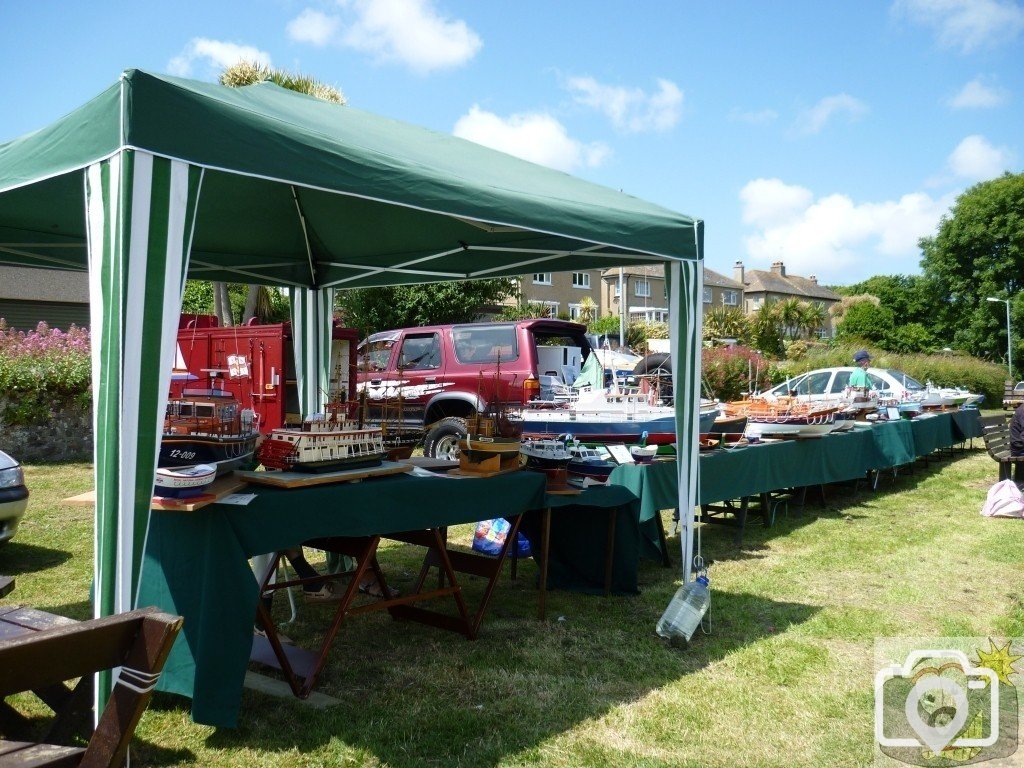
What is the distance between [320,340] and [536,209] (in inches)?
129

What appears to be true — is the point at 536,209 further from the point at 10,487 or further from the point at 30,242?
the point at 10,487

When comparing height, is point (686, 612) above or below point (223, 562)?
below

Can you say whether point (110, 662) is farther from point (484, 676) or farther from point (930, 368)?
point (930, 368)

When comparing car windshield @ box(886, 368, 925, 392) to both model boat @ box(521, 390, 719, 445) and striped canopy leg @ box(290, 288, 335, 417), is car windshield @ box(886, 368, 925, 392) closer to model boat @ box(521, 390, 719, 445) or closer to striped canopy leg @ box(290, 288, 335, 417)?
model boat @ box(521, 390, 719, 445)

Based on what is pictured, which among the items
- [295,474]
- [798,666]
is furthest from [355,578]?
[798,666]

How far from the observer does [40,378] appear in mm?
12453

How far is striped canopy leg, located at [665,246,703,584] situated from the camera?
17.6 feet

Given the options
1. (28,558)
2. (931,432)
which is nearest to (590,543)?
(28,558)

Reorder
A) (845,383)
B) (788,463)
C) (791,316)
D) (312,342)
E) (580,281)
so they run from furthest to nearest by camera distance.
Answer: (791,316) → (580,281) → (845,383) → (788,463) → (312,342)

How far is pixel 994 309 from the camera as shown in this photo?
3919 centimetres

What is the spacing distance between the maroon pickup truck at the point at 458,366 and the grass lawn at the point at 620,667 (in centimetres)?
355

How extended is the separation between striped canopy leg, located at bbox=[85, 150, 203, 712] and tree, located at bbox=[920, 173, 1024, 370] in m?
42.6

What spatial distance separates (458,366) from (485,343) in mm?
493
